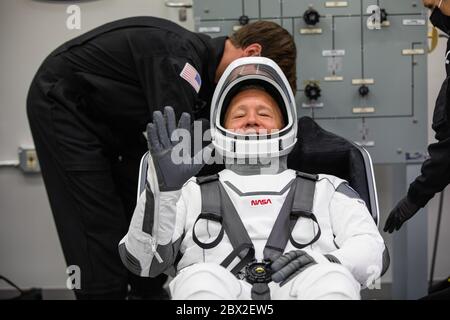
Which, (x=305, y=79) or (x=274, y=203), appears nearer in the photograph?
(x=274, y=203)

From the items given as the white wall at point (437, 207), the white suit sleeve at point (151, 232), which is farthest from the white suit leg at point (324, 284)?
the white wall at point (437, 207)

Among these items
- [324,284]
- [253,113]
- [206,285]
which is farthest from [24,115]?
[324,284]

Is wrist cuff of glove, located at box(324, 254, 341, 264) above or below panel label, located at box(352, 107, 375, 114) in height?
below

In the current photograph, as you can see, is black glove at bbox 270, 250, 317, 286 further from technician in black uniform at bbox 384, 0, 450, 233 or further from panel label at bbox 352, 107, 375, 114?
panel label at bbox 352, 107, 375, 114

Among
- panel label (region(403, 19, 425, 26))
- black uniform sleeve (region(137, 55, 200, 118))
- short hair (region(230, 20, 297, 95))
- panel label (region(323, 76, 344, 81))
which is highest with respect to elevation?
panel label (region(403, 19, 425, 26))

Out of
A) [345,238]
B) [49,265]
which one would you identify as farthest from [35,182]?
[345,238]

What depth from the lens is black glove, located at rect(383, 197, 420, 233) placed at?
5.20 ft

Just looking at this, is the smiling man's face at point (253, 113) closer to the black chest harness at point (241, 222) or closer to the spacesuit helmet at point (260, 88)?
the spacesuit helmet at point (260, 88)

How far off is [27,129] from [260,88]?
4.61ft

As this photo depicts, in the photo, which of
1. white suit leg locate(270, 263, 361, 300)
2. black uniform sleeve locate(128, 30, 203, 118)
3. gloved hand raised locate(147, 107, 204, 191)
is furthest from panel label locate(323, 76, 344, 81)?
white suit leg locate(270, 263, 361, 300)

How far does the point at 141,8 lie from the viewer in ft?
7.68

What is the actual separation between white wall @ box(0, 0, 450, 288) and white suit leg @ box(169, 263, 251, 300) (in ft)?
4.61

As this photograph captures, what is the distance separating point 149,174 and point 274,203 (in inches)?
12.0

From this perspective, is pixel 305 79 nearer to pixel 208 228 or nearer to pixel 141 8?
pixel 141 8
